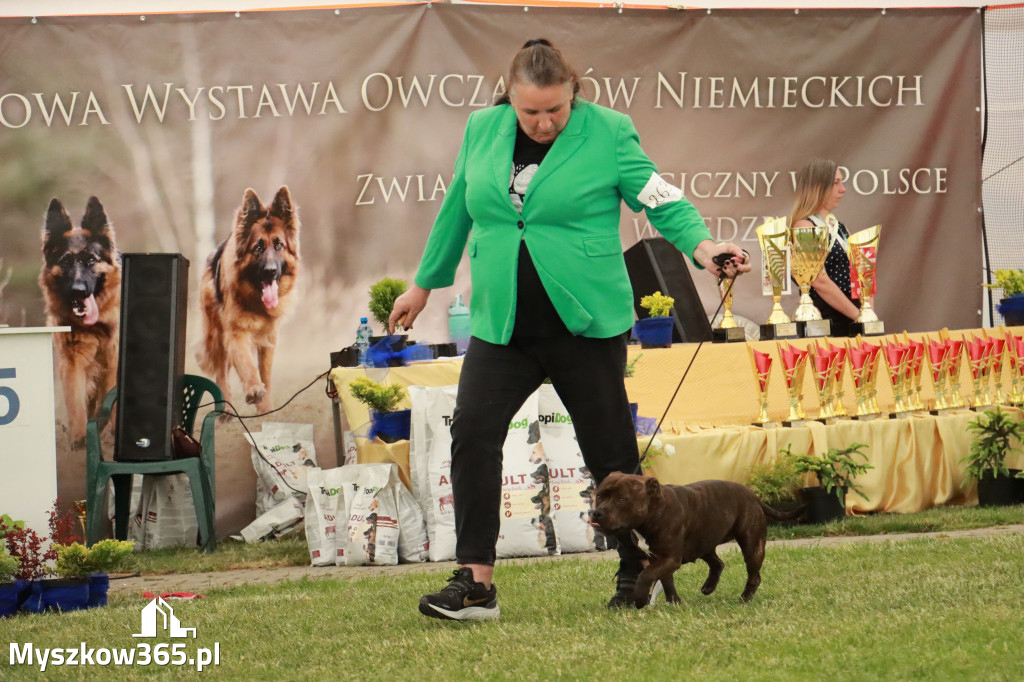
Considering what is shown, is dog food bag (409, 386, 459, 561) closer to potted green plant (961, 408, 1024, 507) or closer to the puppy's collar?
the puppy's collar

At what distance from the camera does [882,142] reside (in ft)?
22.8

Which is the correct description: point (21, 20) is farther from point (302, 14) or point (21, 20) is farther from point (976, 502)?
point (976, 502)

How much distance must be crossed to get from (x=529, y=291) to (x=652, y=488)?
0.55 metres

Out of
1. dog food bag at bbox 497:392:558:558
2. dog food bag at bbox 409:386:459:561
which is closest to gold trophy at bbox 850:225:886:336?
dog food bag at bbox 497:392:558:558

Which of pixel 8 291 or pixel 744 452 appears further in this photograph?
pixel 8 291

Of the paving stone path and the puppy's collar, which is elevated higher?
the puppy's collar

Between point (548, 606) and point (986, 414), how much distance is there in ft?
9.67

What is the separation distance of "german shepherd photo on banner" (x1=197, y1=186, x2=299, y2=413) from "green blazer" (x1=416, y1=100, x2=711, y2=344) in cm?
366

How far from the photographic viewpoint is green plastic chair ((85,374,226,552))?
5172 millimetres

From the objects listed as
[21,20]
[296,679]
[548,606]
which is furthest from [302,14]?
[296,679]

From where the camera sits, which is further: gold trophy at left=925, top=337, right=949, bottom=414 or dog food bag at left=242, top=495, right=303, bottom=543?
dog food bag at left=242, top=495, right=303, bottom=543

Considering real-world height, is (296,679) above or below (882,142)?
below

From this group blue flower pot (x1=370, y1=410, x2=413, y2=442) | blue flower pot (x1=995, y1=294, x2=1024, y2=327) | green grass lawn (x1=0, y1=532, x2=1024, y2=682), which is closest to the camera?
→ green grass lawn (x1=0, y1=532, x2=1024, y2=682)

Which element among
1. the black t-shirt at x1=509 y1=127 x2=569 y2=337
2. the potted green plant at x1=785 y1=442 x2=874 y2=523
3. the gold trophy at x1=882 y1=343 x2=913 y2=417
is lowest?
the potted green plant at x1=785 y1=442 x2=874 y2=523
